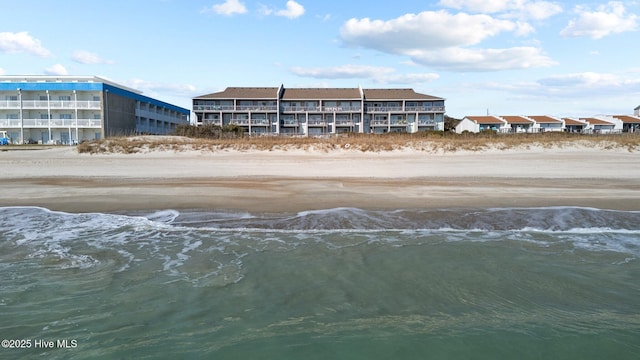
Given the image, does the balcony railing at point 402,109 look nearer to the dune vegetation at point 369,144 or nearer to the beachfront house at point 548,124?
the beachfront house at point 548,124

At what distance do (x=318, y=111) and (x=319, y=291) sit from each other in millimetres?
64431

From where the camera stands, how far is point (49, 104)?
5769 centimetres

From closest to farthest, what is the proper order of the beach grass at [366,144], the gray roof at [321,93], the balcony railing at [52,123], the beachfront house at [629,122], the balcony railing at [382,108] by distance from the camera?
the beach grass at [366,144]
the balcony railing at [52,123]
the gray roof at [321,93]
the balcony railing at [382,108]
the beachfront house at [629,122]

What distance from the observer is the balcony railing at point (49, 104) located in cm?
5750

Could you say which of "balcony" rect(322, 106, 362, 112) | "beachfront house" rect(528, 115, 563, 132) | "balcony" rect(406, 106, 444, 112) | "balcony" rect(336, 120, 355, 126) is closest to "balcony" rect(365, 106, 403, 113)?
"balcony" rect(406, 106, 444, 112)

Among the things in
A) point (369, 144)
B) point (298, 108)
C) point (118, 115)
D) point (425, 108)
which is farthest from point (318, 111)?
point (369, 144)

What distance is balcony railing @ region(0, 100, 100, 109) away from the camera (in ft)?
189

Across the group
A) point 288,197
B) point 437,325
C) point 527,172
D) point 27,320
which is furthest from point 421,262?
point 527,172

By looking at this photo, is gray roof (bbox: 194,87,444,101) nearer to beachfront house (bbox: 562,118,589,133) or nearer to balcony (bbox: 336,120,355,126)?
balcony (bbox: 336,120,355,126)

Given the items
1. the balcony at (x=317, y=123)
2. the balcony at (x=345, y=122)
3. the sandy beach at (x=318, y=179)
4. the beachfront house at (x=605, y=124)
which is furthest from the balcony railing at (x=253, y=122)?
the beachfront house at (x=605, y=124)

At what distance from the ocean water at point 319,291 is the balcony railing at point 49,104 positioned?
53975 millimetres

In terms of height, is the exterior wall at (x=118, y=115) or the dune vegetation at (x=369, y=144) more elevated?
the exterior wall at (x=118, y=115)

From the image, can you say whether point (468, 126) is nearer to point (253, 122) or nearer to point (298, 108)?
point (298, 108)

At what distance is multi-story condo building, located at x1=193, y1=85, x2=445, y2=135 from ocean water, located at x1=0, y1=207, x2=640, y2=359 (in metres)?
59.6
